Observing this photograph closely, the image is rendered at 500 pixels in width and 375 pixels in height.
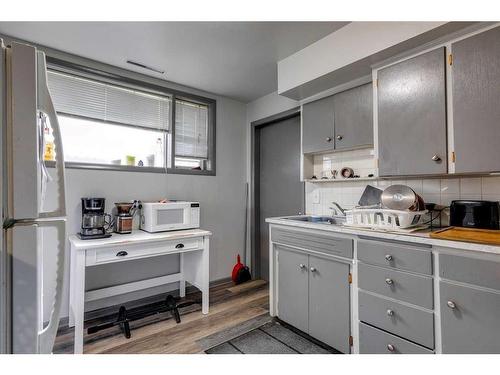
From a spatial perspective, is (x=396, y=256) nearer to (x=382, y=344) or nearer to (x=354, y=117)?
(x=382, y=344)

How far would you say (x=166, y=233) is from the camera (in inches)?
95.7

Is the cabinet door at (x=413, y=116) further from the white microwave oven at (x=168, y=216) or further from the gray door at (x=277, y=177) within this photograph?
the white microwave oven at (x=168, y=216)

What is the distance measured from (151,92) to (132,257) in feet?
5.87

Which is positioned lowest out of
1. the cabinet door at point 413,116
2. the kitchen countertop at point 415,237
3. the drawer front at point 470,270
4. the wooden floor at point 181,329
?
the wooden floor at point 181,329


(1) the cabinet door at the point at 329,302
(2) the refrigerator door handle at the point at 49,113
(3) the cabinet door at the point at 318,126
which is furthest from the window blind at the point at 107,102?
(1) the cabinet door at the point at 329,302

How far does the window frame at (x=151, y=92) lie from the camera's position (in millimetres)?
2371

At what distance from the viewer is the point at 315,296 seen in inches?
78.0

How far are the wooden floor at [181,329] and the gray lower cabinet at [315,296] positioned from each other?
453 millimetres

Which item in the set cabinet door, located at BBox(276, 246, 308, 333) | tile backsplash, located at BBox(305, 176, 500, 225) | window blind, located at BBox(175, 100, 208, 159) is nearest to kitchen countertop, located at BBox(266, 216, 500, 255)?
cabinet door, located at BBox(276, 246, 308, 333)

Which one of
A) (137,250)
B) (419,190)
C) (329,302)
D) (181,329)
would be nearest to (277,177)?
(419,190)

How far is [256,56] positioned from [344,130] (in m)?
1.06
